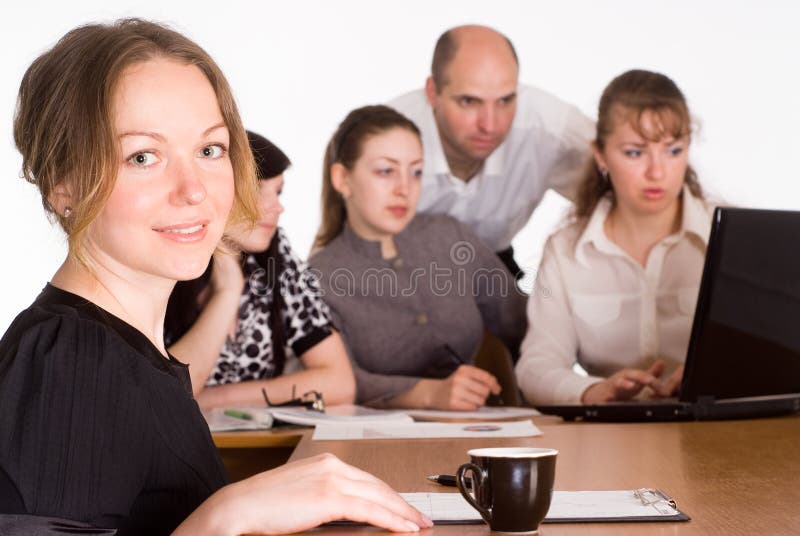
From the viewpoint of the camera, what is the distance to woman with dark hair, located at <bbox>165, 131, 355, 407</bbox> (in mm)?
2717

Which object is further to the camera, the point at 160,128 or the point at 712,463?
the point at 712,463

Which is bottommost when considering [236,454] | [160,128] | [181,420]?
[236,454]

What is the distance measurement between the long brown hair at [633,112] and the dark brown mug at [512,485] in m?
2.20

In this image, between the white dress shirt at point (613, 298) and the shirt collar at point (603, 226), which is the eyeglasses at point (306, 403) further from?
the shirt collar at point (603, 226)

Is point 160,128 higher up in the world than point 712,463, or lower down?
higher up

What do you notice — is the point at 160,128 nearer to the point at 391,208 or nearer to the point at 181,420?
the point at 181,420

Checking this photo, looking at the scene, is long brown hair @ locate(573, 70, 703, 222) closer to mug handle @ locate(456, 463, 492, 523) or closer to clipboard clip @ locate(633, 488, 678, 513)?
clipboard clip @ locate(633, 488, 678, 513)

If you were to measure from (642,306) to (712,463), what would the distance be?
1624 millimetres

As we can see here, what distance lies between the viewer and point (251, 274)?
296 cm

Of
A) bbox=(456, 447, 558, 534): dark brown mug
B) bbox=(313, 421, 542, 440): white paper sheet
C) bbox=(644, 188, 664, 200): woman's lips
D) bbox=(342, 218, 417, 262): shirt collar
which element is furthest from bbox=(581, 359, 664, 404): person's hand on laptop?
bbox=(456, 447, 558, 534): dark brown mug

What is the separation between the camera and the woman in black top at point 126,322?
1.02 m

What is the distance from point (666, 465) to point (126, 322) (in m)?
0.77

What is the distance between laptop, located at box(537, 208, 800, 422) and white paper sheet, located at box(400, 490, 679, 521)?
2.72 feet

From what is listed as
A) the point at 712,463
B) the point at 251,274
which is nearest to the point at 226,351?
the point at 251,274
